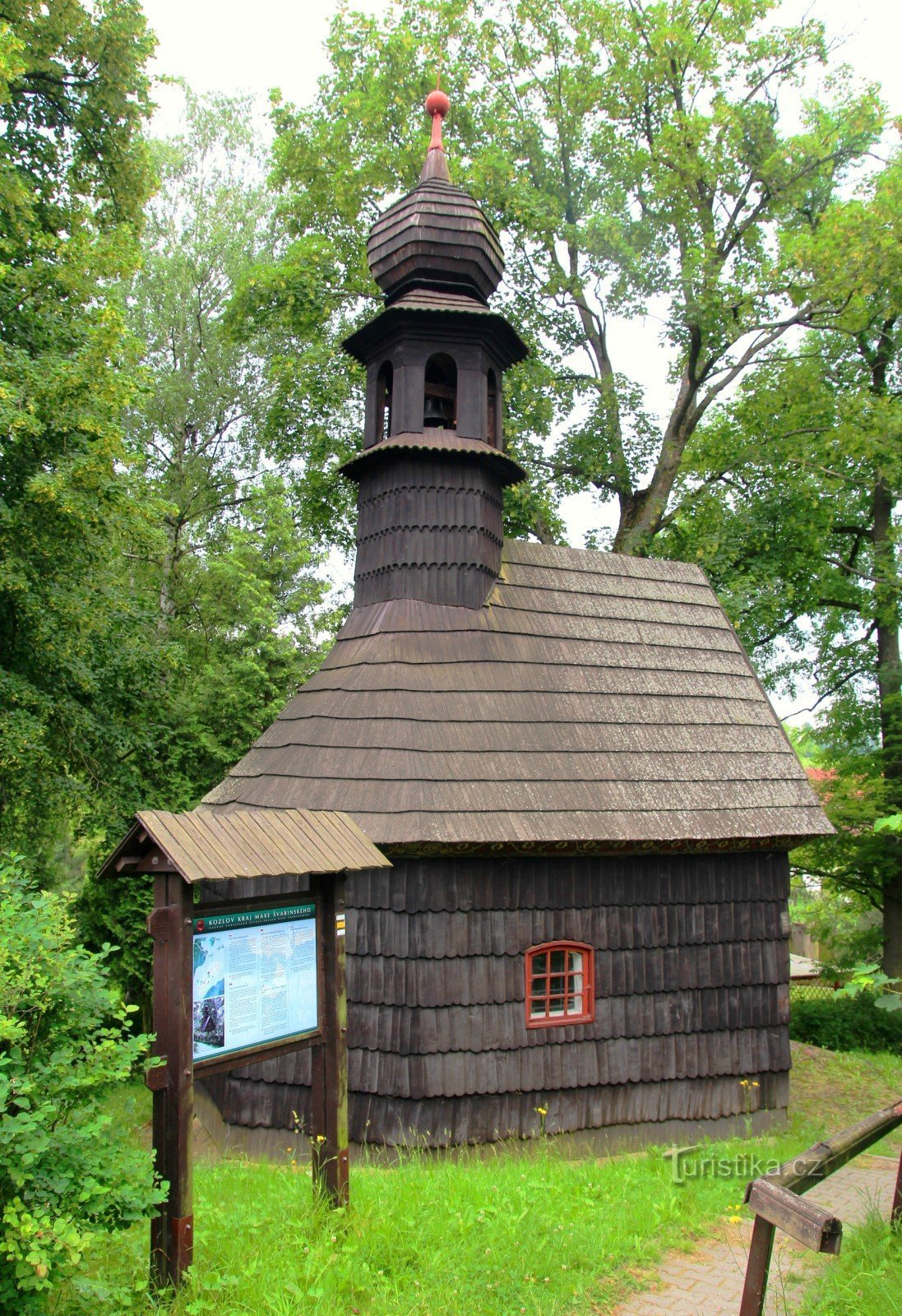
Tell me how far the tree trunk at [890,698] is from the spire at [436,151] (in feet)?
33.1

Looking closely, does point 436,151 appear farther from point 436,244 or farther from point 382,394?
point 382,394

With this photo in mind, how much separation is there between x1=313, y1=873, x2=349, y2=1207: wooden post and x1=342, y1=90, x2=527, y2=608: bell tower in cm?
498

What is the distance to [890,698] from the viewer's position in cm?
1590

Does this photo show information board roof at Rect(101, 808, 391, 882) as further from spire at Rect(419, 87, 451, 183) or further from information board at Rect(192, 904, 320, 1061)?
spire at Rect(419, 87, 451, 183)

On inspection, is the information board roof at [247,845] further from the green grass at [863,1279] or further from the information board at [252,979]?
the green grass at [863,1279]

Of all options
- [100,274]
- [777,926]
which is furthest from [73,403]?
[777,926]

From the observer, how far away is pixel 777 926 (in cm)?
912

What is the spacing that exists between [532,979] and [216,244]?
19499 mm

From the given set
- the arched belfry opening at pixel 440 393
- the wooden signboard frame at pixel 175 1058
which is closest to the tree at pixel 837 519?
the arched belfry opening at pixel 440 393

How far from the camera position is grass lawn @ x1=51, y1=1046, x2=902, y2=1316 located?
3.92 m

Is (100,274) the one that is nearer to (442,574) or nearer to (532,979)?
(442,574)

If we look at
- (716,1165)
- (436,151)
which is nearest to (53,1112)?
(716,1165)

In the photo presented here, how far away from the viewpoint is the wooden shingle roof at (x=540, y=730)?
7.80m

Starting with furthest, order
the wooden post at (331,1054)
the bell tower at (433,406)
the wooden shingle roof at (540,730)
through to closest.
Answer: the bell tower at (433,406) < the wooden shingle roof at (540,730) < the wooden post at (331,1054)
